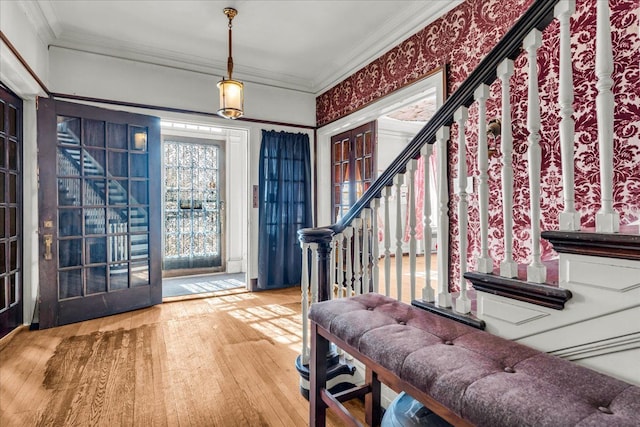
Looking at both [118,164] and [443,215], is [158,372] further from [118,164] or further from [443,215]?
[118,164]

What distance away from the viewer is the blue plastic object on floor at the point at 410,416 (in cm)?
115

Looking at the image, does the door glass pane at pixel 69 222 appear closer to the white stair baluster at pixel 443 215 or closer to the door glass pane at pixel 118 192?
the door glass pane at pixel 118 192

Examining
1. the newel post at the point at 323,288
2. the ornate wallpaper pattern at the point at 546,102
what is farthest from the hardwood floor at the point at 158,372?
the ornate wallpaper pattern at the point at 546,102

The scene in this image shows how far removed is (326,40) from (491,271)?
311cm

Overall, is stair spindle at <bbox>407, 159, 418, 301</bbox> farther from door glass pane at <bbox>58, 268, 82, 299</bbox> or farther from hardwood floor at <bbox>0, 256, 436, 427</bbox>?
door glass pane at <bbox>58, 268, 82, 299</bbox>

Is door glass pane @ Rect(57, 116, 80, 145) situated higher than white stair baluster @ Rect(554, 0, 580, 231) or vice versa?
door glass pane @ Rect(57, 116, 80, 145)

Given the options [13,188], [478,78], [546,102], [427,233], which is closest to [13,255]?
[13,188]

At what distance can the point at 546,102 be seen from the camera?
2.07 metres

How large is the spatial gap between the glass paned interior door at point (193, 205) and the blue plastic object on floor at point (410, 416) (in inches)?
196

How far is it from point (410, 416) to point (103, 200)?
356 centimetres

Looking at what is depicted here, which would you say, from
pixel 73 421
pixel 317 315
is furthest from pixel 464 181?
pixel 73 421

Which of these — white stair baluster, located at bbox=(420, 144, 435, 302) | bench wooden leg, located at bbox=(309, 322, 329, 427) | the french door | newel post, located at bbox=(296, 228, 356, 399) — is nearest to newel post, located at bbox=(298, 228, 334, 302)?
newel post, located at bbox=(296, 228, 356, 399)

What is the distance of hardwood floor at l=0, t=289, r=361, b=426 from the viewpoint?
183 centimetres

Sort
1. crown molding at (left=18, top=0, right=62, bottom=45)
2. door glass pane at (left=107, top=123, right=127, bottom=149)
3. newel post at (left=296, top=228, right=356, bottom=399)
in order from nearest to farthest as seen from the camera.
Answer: newel post at (left=296, top=228, right=356, bottom=399) → crown molding at (left=18, top=0, right=62, bottom=45) → door glass pane at (left=107, top=123, right=127, bottom=149)
